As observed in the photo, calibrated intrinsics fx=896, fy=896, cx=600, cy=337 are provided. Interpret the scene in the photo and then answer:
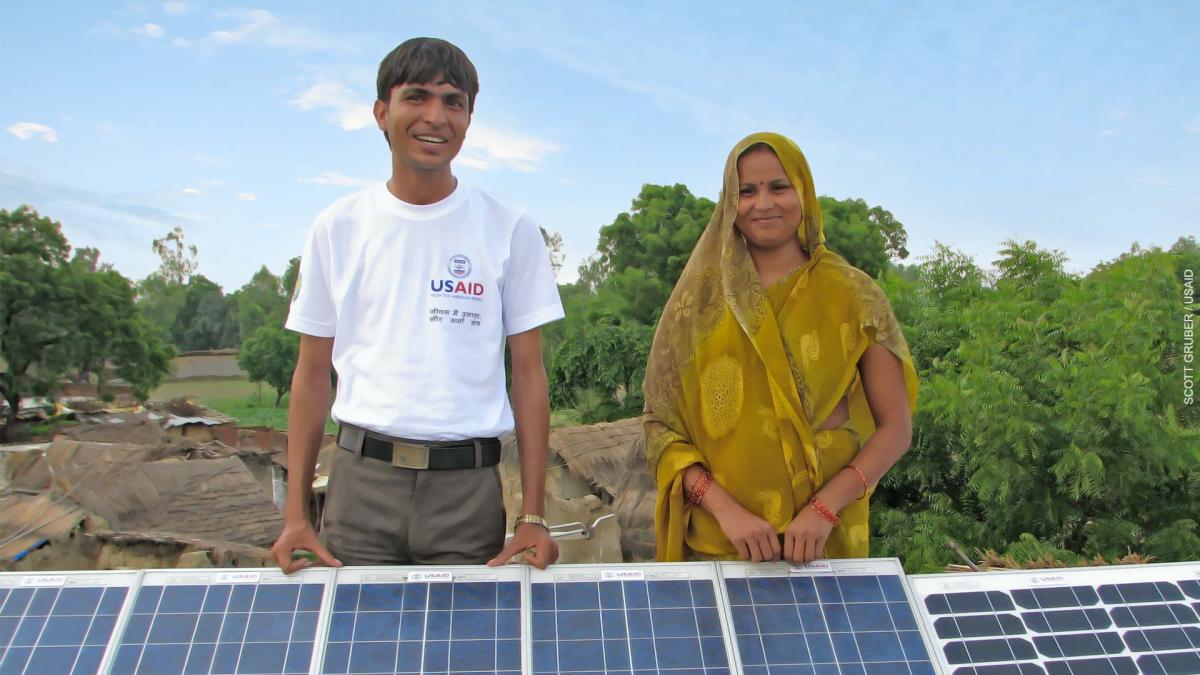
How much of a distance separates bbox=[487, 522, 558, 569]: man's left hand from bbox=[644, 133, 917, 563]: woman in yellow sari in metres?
0.42

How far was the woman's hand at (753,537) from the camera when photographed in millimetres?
2432

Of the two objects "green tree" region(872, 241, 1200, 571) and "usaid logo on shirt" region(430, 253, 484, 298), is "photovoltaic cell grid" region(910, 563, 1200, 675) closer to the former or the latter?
"usaid logo on shirt" region(430, 253, 484, 298)

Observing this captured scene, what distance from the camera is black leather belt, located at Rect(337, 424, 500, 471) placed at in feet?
8.43

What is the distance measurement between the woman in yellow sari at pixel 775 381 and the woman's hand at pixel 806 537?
0.07 metres

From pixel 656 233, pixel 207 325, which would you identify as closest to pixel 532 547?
pixel 656 233

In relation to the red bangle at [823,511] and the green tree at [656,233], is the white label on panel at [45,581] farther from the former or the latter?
the green tree at [656,233]

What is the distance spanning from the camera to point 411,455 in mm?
2570

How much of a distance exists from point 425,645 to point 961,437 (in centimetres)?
479

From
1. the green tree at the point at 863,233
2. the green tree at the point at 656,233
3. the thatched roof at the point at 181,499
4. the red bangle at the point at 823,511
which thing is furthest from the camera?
the green tree at the point at 863,233

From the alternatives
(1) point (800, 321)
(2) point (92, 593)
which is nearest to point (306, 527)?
(2) point (92, 593)

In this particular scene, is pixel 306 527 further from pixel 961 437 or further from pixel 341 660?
pixel 961 437

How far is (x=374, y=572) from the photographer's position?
7.61 feet

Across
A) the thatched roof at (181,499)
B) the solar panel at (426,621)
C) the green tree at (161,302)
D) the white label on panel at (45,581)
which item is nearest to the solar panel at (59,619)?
Result: the white label on panel at (45,581)

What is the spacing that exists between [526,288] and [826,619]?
1.24 m
